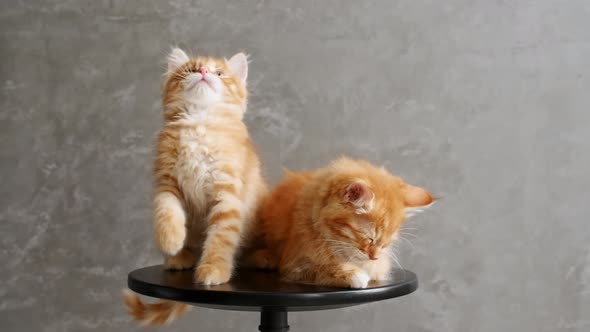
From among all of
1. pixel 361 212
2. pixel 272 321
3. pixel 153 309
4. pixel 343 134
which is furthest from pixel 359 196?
pixel 343 134

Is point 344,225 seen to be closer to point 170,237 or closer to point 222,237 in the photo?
point 222,237

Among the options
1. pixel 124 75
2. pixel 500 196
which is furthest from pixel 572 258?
pixel 124 75

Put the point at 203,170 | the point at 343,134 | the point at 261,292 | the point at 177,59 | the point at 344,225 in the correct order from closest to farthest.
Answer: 1. the point at 261,292
2. the point at 344,225
3. the point at 203,170
4. the point at 177,59
5. the point at 343,134

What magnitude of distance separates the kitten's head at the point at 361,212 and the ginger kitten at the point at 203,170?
8.3 inches

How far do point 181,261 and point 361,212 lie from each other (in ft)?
1.61

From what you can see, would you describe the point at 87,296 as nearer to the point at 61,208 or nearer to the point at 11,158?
the point at 61,208

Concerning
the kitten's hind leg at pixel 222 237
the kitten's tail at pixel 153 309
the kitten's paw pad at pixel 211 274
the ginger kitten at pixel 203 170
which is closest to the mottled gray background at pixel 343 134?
the kitten's tail at pixel 153 309

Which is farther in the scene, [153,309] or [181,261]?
[153,309]

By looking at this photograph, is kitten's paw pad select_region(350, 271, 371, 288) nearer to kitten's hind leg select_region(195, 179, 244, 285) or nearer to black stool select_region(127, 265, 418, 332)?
black stool select_region(127, 265, 418, 332)

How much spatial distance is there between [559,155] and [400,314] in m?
0.88

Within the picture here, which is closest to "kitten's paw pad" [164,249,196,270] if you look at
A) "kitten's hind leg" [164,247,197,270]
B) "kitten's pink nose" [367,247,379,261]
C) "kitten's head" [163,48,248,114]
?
"kitten's hind leg" [164,247,197,270]

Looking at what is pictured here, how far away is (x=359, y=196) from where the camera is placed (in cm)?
128

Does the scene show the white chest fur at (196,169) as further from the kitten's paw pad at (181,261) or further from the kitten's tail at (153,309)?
the kitten's tail at (153,309)

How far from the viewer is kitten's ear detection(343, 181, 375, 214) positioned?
1274 mm
